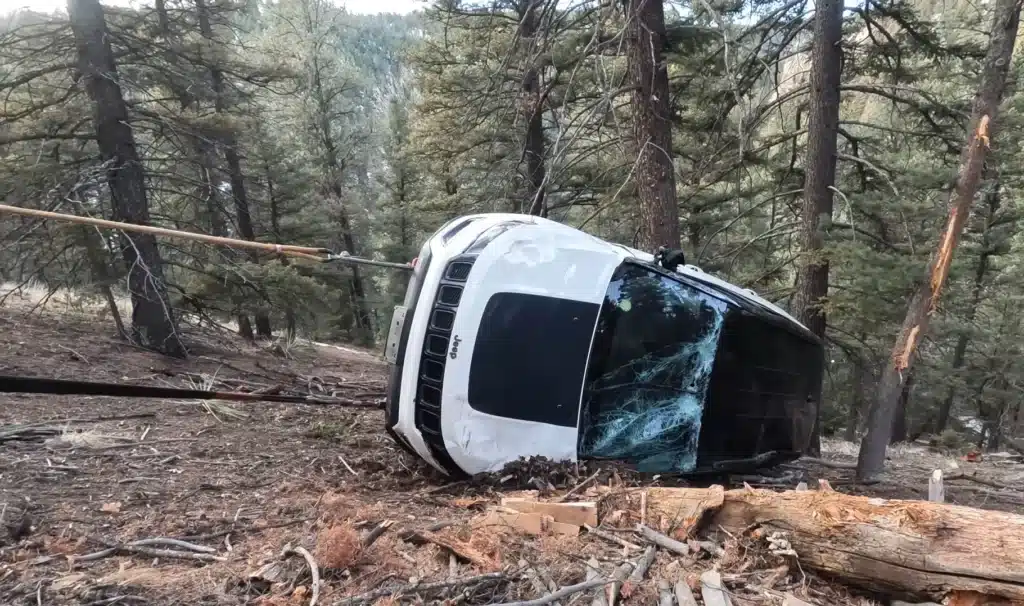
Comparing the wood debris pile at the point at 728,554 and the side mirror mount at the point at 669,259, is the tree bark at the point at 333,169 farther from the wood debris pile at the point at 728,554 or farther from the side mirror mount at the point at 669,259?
the wood debris pile at the point at 728,554

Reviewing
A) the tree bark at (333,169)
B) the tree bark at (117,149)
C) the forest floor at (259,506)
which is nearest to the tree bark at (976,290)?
the forest floor at (259,506)

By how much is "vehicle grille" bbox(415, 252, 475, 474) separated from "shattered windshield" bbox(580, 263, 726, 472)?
1114 millimetres

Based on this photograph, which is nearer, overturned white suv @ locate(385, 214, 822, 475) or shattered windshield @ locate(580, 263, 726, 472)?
overturned white suv @ locate(385, 214, 822, 475)

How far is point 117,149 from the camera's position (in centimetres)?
920

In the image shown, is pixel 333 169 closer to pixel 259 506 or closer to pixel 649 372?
pixel 649 372

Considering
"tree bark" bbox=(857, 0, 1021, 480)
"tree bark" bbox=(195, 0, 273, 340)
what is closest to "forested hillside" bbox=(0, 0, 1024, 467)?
"tree bark" bbox=(857, 0, 1021, 480)

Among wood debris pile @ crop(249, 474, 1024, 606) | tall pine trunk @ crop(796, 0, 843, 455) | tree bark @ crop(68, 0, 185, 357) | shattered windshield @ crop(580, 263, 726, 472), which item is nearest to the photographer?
wood debris pile @ crop(249, 474, 1024, 606)

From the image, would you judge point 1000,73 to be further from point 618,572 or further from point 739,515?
point 618,572

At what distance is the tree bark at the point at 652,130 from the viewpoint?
702cm

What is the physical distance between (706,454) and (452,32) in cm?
1303

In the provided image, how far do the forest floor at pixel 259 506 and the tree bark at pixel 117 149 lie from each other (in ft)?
4.38

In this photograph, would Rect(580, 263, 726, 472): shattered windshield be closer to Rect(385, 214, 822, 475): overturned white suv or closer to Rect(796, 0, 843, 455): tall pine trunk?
Rect(385, 214, 822, 475): overturned white suv

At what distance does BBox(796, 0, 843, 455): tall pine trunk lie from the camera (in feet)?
26.4

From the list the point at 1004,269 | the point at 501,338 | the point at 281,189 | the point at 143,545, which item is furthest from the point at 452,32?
the point at 1004,269
